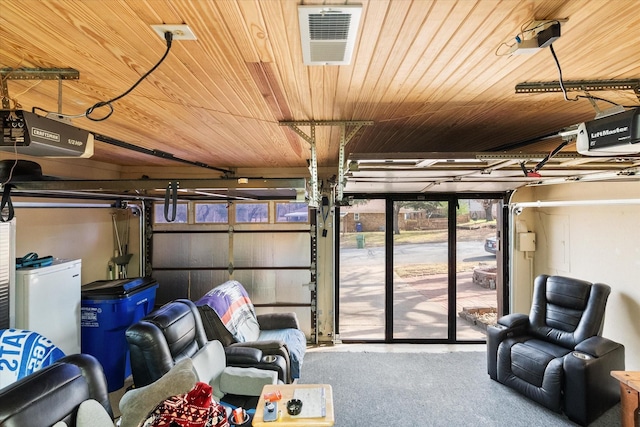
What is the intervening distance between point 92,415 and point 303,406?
1.22 meters

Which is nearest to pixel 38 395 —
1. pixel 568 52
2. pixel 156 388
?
pixel 156 388

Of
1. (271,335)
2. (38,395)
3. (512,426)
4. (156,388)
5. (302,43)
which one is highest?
(302,43)

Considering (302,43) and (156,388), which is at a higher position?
(302,43)

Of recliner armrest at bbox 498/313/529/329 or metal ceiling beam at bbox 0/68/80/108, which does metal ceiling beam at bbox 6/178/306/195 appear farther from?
recliner armrest at bbox 498/313/529/329

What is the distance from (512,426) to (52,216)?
4.88 metres

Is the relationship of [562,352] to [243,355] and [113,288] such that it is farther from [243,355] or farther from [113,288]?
[113,288]

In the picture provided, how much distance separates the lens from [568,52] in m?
1.28

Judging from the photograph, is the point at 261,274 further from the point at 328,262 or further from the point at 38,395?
the point at 38,395

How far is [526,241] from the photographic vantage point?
4883mm

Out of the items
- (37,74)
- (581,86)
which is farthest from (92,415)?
(581,86)

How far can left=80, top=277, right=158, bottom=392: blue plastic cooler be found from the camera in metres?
3.44

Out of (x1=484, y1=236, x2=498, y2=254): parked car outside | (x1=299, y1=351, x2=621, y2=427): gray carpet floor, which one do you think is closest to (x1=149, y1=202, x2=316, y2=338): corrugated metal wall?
(x1=299, y1=351, x2=621, y2=427): gray carpet floor

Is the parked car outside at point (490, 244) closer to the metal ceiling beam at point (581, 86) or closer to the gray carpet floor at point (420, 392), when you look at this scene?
the gray carpet floor at point (420, 392)

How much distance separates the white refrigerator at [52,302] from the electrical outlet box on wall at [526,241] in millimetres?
5523
